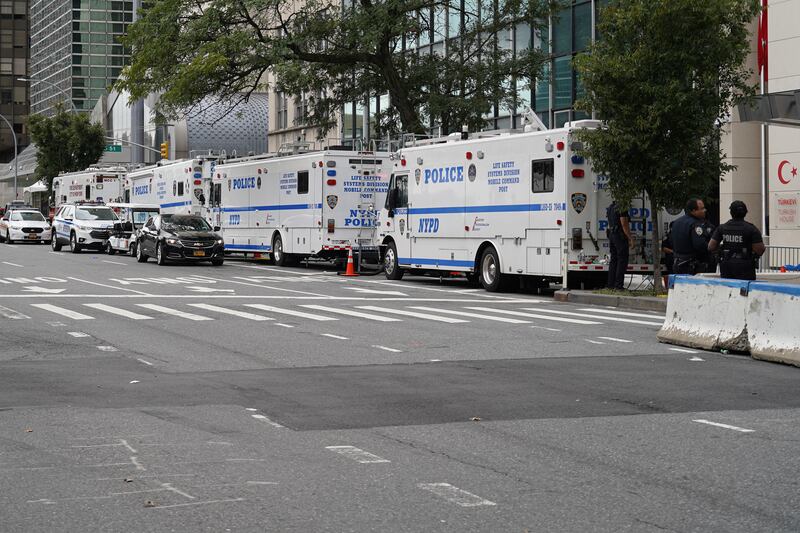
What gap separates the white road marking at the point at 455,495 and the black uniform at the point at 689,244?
12.5m

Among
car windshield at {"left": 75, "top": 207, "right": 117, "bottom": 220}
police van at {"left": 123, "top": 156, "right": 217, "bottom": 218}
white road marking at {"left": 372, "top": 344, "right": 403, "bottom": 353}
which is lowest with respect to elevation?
white road marking at {"left": 372, "top": 344, "right": 403, "bottom": 353}

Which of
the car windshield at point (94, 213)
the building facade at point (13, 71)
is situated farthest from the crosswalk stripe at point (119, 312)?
the building facade at point (13, 71)

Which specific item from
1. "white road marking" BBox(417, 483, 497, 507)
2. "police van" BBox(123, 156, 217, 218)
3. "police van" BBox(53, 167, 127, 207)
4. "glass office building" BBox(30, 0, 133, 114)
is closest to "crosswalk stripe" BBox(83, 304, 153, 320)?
"white road marking" BBox(417, 483, 497, 507)

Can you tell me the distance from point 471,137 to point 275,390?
1611 centimetres

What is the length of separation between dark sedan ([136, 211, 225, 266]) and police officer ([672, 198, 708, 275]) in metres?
19.3

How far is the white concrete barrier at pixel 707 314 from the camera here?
13.9 meters

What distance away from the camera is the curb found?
20.5 m

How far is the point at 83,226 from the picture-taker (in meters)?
44.1

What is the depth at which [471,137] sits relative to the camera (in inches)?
1029

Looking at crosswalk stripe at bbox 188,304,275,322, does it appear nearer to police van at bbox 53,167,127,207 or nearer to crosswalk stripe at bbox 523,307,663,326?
crosswalk stripe at bbox 523,307,663,326

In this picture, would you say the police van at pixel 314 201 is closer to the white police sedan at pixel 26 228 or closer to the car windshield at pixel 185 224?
the car windshield at pixel 185 224

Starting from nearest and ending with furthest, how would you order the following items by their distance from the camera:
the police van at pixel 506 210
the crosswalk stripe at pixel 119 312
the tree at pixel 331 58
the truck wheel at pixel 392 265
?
the crosswalk stripe at pixel 119 312
the police van at pixel 506 210
the truck wheel at pixel 392 265
the tree at pixel 331 58

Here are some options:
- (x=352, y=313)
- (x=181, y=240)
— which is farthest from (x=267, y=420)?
(x=181, y=240)

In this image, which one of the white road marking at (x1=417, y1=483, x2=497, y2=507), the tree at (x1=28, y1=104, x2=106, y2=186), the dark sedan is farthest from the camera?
the tree at (x1=28, y1=104, x2=106, y2=186)
